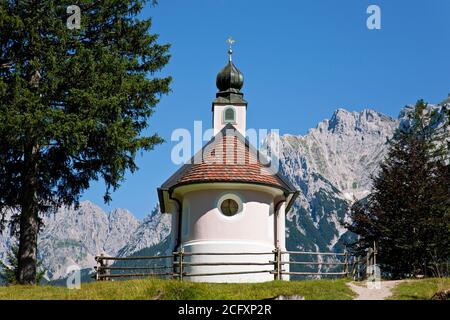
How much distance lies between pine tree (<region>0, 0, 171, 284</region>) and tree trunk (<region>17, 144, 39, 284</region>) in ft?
0.13

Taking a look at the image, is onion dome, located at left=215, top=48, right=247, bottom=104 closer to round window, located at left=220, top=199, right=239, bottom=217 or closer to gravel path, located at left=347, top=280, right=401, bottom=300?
round window, located at left=220, top=199, right=239, bottom=217

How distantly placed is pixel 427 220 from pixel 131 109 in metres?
15.9

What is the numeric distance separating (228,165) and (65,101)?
7357mm

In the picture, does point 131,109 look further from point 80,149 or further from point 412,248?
point 412,248

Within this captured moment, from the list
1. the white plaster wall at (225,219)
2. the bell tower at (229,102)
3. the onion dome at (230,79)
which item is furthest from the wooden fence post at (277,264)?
the onion dome at (230,79)

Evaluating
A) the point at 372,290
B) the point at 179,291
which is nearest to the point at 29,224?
the point at 179,291

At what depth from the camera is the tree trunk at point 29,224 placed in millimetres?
25062

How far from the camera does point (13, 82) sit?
2420 centimetres

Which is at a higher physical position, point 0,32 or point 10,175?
point 0,32

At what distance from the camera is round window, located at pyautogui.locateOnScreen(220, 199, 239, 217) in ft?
89.7
